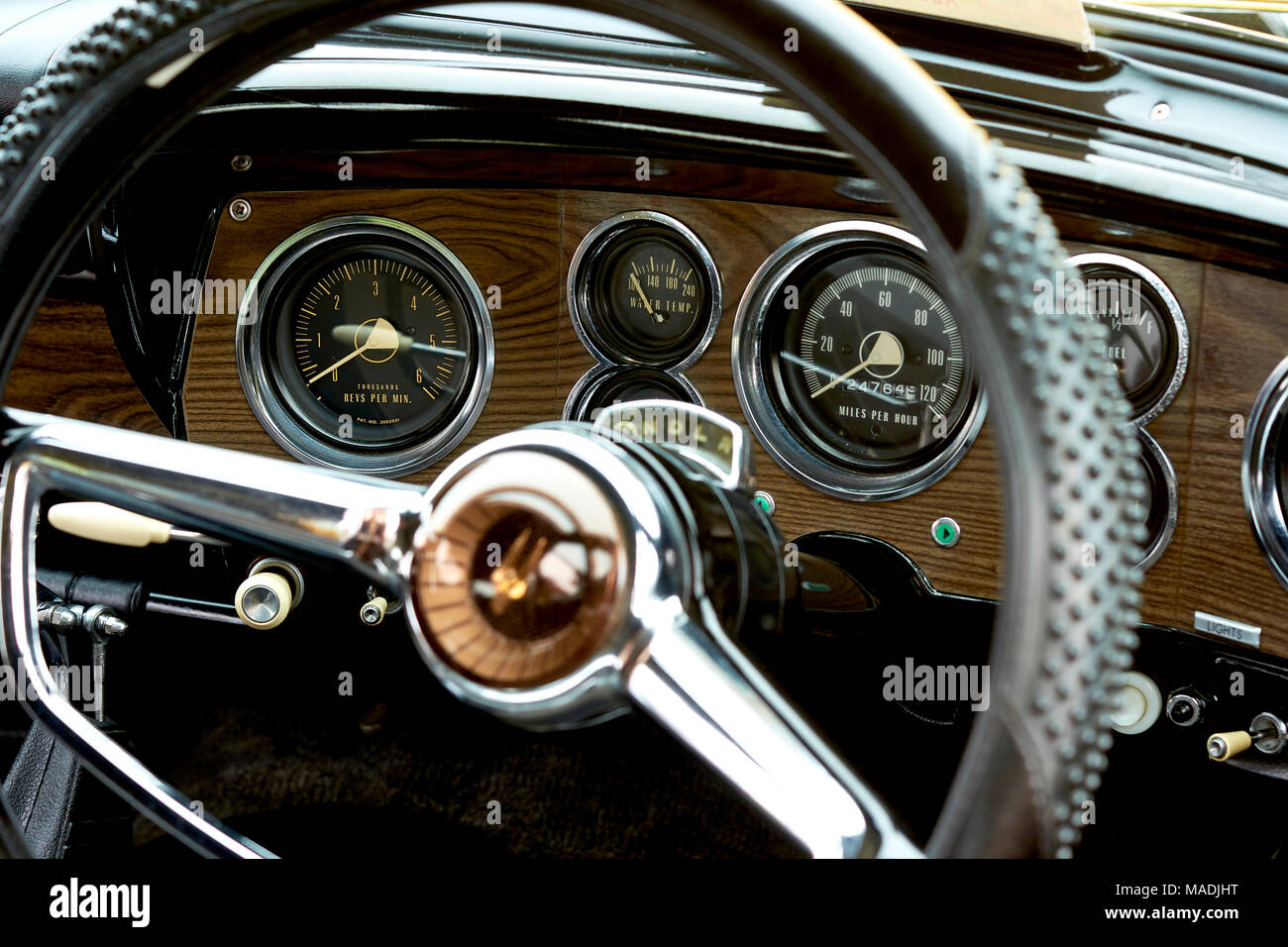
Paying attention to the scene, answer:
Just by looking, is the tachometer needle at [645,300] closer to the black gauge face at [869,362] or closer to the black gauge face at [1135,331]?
the black gauge face at [869,362]

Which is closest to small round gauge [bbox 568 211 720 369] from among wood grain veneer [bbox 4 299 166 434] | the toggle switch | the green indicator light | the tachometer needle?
the tachometer needle

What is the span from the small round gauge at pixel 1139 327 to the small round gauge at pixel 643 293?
595mm

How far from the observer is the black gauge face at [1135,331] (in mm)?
1611

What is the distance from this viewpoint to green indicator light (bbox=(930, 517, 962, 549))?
1.76 m

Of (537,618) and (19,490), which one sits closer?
(537,618)

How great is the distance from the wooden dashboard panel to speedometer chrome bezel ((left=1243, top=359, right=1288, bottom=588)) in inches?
0.6

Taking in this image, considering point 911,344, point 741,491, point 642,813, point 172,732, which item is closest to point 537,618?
point 741,491

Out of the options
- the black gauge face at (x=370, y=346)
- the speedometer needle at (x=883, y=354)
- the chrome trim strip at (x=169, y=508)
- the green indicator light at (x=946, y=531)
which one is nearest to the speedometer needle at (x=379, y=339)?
the black gauge face at (x=370, y=346)

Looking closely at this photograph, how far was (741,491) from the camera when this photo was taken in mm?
927

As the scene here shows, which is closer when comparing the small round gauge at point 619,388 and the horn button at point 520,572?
the horn button at point 520,572

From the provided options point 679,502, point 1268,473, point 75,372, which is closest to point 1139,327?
point 1268,473

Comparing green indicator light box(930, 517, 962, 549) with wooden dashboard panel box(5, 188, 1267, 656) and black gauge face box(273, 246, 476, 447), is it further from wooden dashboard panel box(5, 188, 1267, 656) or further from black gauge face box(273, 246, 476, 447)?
black gauge face box(273, 246, 476, 447)

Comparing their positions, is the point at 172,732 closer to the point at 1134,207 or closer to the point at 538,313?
the point at 538,313
